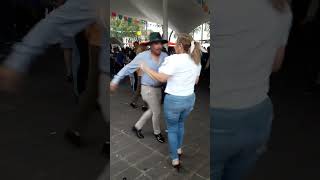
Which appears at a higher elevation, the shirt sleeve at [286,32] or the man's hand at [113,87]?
the shirt sleeve at [286,32]

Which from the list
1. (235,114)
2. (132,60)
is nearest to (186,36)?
(132,60)

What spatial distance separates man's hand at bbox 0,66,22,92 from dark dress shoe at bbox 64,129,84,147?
257 millimetres

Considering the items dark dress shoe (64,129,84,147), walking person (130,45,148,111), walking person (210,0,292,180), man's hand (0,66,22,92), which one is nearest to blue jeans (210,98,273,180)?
walking person (210,0,292,180)

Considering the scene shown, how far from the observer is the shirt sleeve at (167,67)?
99 centimetres

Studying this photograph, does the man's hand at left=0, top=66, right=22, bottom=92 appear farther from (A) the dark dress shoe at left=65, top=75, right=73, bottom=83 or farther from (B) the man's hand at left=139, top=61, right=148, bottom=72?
(B) the man's hand at left=139, top=61, right=148, bottom=72

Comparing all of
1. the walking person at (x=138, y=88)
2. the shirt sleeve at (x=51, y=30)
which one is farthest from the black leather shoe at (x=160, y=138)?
the shirt sleeve at (x=51, y=30)

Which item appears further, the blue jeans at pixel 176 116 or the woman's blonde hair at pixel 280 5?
the blue jeans at pixel 176 116

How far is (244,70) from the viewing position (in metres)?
0.93

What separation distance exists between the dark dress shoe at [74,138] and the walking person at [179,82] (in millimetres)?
351

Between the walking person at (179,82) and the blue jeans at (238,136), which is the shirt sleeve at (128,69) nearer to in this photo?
the walking person at (179,82)

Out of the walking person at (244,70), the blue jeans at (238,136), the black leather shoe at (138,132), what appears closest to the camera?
the walking person at (244,70)

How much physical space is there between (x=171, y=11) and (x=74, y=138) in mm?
610

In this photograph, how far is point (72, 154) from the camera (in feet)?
3.74

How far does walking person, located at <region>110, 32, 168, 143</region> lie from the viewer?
3.16 feet
